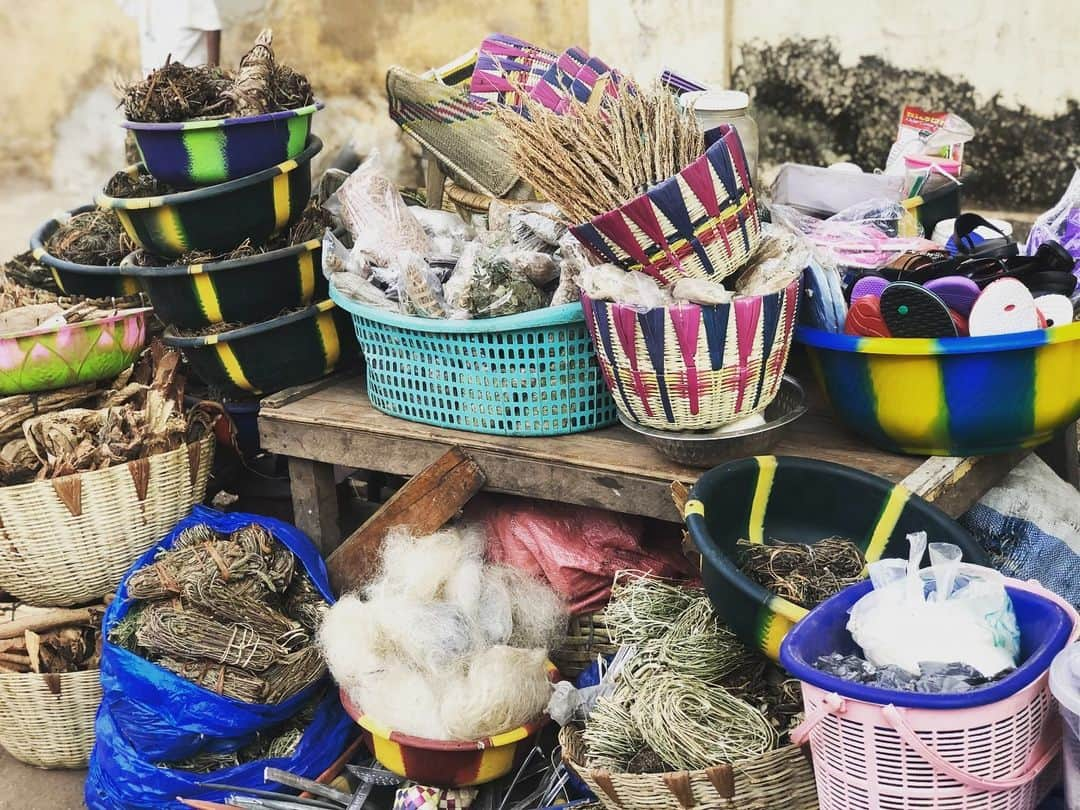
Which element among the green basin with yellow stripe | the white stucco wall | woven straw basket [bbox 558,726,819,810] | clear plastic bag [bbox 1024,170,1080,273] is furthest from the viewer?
the white stucco wall

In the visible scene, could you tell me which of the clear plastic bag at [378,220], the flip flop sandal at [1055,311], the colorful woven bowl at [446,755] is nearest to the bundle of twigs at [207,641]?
the colorful woven bowl at [446,755]

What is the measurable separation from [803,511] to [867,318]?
0.44 meters

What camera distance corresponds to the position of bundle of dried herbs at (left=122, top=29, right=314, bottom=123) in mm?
3260

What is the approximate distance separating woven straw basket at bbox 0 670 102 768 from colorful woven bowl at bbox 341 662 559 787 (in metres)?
0.92

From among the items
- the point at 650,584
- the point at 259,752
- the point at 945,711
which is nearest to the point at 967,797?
the point at 945,711

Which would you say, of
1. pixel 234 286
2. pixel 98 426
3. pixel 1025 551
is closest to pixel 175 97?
pixel 234 286

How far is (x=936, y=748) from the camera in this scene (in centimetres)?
178

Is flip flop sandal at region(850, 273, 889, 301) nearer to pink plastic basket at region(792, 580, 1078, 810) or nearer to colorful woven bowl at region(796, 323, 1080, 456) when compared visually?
colorful woven bowl at region(796, 323, 1080, 456)

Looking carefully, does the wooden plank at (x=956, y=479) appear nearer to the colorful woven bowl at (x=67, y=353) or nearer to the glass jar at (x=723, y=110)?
the glass jar at (x=723, y=110)

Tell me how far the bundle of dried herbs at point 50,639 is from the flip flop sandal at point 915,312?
7.27 ft

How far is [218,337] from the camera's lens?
3275mm

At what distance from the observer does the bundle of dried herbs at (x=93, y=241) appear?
4.04 m

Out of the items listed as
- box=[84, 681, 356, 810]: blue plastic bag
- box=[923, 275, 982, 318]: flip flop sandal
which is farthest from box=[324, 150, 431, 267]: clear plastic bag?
box=[923, 275, 982, 318]: flip flop sandal

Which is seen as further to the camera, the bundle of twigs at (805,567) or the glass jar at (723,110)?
the glass jar at (723,110)
